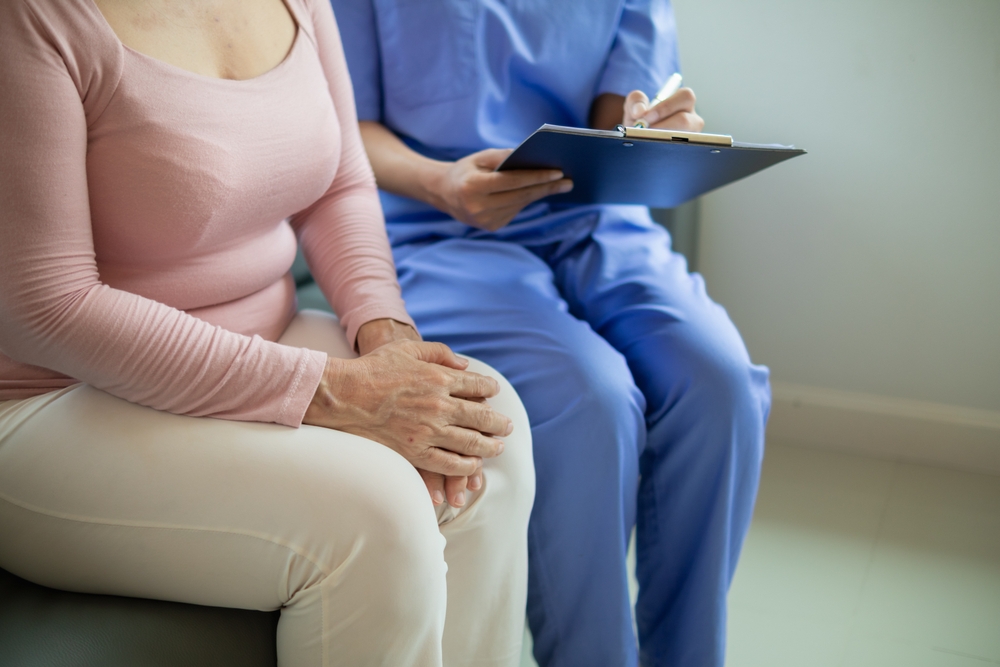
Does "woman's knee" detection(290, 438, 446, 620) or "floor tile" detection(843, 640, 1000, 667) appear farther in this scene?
"floor tile" detection(843, 640, 1000, 667)

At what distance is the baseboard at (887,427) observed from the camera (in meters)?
1.46

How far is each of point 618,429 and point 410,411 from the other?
9.7 inches

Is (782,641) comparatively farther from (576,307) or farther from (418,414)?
(418,414)

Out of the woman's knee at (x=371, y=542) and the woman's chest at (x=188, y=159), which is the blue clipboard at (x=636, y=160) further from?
the woman's knee at (x=371, y=542)

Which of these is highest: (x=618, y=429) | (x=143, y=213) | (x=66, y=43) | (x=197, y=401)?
(x=66, y=43)

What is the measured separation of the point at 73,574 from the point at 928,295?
4.61 feet

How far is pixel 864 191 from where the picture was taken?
1419mm

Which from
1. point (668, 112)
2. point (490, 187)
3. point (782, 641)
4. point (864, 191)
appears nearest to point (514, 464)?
point (490, 187)

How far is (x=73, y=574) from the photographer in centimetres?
62

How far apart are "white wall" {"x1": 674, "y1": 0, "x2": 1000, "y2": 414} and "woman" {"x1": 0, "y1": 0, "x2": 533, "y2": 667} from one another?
0.97 meters

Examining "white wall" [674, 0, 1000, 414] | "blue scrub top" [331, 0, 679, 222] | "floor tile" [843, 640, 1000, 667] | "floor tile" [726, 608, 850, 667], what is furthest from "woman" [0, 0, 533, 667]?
"white wall" [674, 0, 1000, 414]

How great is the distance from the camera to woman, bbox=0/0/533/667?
59 centimetres

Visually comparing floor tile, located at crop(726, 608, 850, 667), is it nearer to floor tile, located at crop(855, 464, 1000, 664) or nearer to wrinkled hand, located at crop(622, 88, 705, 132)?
floor tile, located at crop(855, 464, 1000, 664)

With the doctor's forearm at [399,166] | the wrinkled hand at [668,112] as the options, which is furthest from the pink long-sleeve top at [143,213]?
the wrinkled hand at [668,112]
